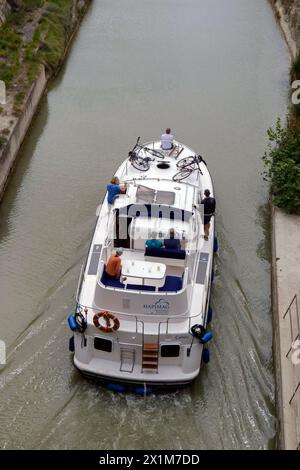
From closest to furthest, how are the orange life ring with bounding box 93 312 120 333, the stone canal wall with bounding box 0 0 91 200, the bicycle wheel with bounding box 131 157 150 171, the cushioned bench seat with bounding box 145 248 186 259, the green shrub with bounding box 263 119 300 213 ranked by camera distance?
the orange life ring with bounding box 93 312 120 333, the cushioned bench seat with bounding box 145 248 186 259, the bicycle wheel with bounding box 131 157 150 171, the green shrub with bounding box 263 119 300 213, the stone canal wall with bounding box 0 0 91 200

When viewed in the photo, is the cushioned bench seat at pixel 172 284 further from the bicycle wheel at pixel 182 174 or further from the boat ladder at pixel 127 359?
the bicycle wheel at pixel 182 174

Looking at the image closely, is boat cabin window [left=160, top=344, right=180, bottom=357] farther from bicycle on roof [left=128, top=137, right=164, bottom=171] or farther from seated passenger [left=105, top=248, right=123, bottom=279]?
bicycle on roof [left=128, top=137, right=164, bottom=171]

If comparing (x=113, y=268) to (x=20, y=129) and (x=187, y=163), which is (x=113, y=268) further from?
(x=20, y=129)

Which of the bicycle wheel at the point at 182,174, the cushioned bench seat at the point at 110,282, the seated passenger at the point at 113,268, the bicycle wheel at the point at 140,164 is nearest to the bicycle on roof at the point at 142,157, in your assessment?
the bicycle wheel at the point at 140,164

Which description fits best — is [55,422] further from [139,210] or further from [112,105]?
[112,105]

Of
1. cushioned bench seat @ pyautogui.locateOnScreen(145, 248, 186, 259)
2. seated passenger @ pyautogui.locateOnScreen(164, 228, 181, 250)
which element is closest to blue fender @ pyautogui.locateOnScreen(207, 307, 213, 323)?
cushioned bench seat @ pyautogui.locateOnScreen(145, 248, 186, 259)
